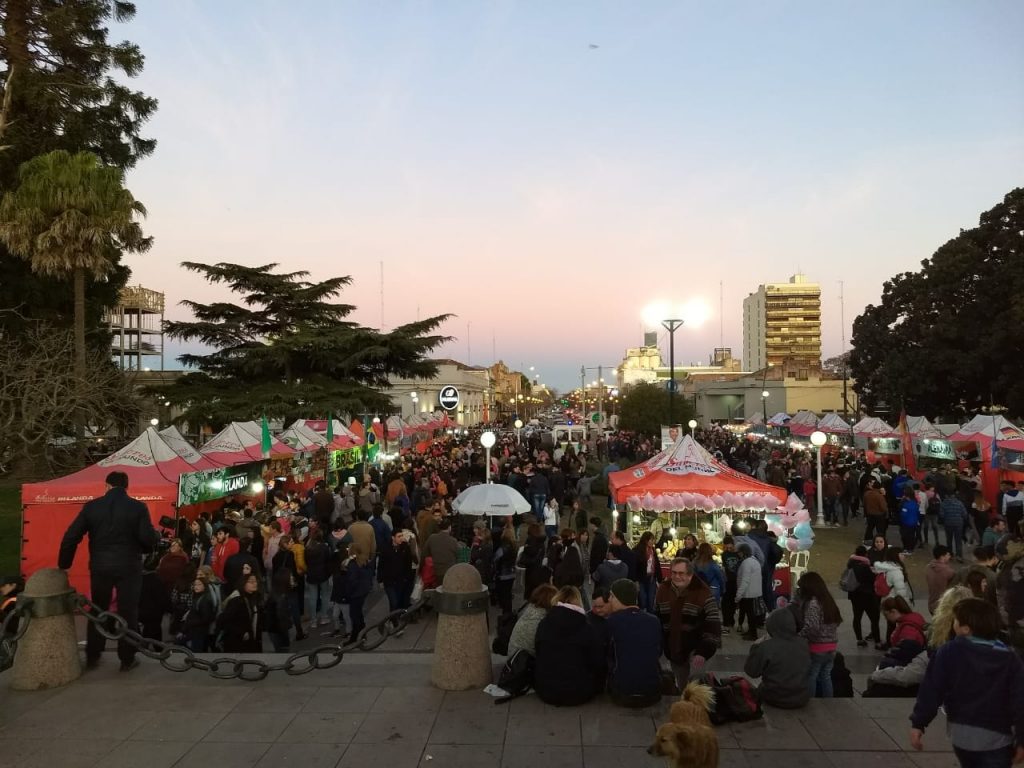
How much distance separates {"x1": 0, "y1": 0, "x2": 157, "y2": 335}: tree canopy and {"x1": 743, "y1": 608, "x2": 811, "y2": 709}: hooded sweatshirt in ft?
91.0

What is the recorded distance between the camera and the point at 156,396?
36875 mm

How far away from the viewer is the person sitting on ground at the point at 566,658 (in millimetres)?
5477

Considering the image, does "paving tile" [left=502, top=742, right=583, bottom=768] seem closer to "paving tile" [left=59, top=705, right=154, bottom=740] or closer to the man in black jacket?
"paving tile" [left=59, top=705, right=154, bottom=740]

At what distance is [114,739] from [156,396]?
117ft

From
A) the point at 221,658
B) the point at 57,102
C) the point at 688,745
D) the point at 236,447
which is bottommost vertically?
the point at 221,658

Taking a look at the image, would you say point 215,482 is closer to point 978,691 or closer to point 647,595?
point 647,595

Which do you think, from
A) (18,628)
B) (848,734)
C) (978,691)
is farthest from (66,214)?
(978,691)

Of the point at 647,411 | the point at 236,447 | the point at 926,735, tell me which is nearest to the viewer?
the point at 926,735

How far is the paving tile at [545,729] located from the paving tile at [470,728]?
8 centimetres

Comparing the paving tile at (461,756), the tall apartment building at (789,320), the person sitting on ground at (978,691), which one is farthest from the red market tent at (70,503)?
the tall apartment building at (789,320)

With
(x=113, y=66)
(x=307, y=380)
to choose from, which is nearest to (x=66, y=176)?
(x=113, y=66)

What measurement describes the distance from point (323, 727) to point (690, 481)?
855 cm

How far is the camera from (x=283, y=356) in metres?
35.2

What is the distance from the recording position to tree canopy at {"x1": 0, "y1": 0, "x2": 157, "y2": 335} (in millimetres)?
27062
